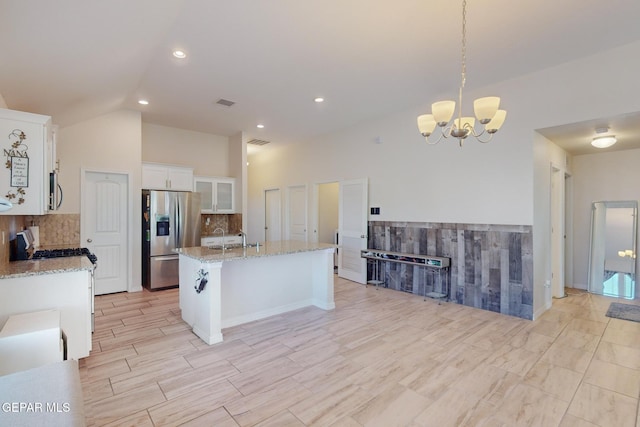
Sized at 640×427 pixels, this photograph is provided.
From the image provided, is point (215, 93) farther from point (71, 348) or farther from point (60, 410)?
point (60, 410)

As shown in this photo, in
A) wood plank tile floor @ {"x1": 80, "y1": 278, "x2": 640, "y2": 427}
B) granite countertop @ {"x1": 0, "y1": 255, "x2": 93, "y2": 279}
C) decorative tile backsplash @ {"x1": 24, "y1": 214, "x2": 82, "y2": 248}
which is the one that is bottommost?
wood plank tile floor @ {"x1": 80, "y1": 278, "x2": 640, "y2": 427}

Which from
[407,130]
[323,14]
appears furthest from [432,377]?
[407,130]

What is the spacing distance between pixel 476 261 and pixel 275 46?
3.79 meters

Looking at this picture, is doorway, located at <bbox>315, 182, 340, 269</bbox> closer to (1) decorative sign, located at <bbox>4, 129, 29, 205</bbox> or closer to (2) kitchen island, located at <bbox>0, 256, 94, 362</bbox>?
(2) kitchen island, located at <bbox>0, 256, 94, 362</bbox>

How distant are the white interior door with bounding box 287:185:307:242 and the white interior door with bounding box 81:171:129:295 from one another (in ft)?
11.5

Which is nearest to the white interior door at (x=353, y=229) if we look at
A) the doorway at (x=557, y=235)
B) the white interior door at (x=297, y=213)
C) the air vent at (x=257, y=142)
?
the white interior door at (x=297, y=213)

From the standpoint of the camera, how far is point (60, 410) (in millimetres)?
935

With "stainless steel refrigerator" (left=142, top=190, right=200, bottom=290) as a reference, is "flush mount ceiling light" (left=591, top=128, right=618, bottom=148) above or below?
above

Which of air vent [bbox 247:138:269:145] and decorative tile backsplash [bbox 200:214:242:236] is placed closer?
decorative tile backsplash [bbox 200:214:242:236]

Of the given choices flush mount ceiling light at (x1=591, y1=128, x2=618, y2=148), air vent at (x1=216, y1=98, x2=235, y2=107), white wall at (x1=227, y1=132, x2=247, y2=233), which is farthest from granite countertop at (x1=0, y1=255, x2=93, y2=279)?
flush mount ceiling light at (x1=591, y1=128, x2=618, y2=148)

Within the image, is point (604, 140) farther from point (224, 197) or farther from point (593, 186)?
point (224, 197)

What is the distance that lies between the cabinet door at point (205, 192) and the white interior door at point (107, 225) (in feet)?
4.24

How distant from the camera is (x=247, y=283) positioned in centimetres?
364

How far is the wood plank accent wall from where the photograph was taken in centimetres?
383
